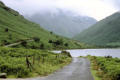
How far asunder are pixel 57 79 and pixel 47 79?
166cm

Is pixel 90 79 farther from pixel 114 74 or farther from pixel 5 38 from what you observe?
pixel 5 38

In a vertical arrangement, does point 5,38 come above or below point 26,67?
above

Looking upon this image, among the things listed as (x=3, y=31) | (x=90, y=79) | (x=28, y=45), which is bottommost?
(x=90, y=79)

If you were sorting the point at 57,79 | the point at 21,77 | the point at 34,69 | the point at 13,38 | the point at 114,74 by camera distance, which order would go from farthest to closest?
1. the point at 13,38
2. the point at 34,69
3. the point at 21,77
4. the point at 57,79
5. the point at 114,74

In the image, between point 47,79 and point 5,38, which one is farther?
point 5,38

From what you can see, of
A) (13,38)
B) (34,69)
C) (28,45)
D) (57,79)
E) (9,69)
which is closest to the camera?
(57,79)

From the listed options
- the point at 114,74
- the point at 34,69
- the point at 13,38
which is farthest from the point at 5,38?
the point at 114,74

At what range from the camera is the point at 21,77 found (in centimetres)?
3272

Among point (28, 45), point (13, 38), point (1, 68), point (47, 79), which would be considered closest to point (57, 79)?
point (47, 79)

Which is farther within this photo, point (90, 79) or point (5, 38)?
point (5, 38)

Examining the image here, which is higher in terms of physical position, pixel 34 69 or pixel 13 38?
pixel 13 38

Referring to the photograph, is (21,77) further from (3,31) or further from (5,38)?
(3,31)

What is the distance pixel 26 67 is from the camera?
118ft

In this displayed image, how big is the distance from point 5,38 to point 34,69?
150734mm
